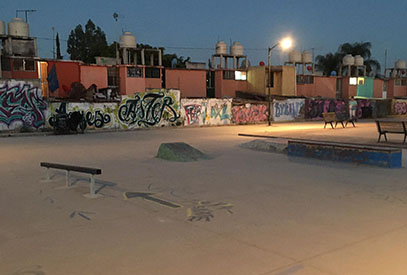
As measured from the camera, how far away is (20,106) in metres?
22.0

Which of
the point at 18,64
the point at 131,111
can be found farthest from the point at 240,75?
the point at 18,64

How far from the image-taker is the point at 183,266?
4055 mm

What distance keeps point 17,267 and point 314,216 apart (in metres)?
4.06

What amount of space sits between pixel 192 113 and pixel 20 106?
38.6 ft

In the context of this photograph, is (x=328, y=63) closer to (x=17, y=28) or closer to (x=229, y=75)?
(x=229, y=75)

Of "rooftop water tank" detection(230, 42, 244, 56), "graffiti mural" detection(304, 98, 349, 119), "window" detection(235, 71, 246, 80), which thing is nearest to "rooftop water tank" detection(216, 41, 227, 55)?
"rooftop water tank" detection(230, 42, 244, 56)

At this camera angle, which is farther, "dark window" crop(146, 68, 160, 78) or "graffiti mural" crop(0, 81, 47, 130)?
"dark window" crop(146, 68, 160, 78)

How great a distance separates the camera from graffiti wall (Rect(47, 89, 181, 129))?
23.6 metres

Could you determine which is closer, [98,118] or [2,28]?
[98,118]

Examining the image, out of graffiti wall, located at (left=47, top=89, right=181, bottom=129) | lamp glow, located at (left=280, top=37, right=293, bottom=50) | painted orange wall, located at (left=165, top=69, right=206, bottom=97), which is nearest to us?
graffiti wall, located at (left=47, top=89, right=181, bottom=129)

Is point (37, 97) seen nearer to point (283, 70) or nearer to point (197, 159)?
point (197, 159)

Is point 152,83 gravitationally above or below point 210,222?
above

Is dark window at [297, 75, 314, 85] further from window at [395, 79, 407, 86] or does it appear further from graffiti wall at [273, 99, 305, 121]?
window at [395, 79, 407, 86]

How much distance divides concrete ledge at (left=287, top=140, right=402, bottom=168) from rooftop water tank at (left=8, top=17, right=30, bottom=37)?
31.6m
